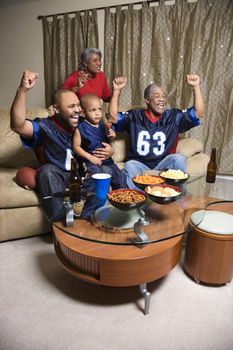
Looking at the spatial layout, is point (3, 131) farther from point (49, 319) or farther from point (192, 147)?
point (192, 147)

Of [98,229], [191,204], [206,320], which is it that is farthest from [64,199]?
[206,320]

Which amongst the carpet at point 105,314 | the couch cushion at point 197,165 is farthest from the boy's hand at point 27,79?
the couch cushion at point 197,165

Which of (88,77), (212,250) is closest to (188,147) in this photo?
(88,77)

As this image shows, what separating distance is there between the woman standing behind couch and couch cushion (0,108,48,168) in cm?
73

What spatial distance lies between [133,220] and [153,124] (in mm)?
1176

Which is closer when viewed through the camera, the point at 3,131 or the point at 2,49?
the point at 3,131

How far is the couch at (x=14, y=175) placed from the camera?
1.92 m

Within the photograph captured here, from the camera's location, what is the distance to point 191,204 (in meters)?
1.72

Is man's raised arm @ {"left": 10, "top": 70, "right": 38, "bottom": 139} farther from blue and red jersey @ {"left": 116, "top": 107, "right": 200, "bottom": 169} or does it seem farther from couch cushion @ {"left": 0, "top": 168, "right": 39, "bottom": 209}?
blue and red jersey @ {"left": 116, "top": 107, "right": 200, "bottom": 169}

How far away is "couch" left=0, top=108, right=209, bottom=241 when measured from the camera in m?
1.92

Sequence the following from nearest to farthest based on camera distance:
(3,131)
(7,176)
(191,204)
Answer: (191,204) < (7,176) < (3,131)

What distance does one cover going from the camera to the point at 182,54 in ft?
10.9

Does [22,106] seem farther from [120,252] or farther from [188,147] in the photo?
[188,147]

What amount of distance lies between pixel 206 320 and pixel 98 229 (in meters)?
0.73
